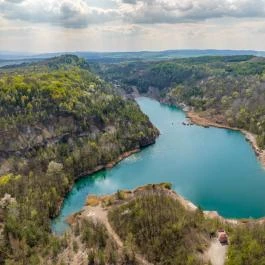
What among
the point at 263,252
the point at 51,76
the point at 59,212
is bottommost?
the point at 59,212

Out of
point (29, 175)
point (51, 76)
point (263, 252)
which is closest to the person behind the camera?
point (263, 252)

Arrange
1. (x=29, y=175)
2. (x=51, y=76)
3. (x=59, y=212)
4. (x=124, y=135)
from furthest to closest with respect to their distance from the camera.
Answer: (x=51, y=76) → (x=124, y=135) → (x=29, y=175) → (x=59, y=212)

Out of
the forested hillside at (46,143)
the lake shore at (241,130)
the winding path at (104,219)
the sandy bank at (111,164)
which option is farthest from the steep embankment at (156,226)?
the lake shore at (241,130)

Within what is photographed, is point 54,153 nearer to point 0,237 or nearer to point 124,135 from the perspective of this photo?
point 124,135

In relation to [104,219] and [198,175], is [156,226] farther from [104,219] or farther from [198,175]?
[198,175]

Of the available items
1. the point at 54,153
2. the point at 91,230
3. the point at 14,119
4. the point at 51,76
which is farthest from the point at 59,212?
the point at 51,76

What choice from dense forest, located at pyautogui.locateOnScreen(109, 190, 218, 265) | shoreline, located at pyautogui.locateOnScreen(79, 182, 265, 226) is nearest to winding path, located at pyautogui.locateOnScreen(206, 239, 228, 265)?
dense forest, located at pyautogui.locateOnScreen(109, 190, 218, 265)

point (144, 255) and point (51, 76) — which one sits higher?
point (51, 76)

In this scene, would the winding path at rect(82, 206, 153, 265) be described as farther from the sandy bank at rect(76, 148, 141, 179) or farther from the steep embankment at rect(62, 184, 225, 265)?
the sandy bank at rect(76, 148, 141, 179)
